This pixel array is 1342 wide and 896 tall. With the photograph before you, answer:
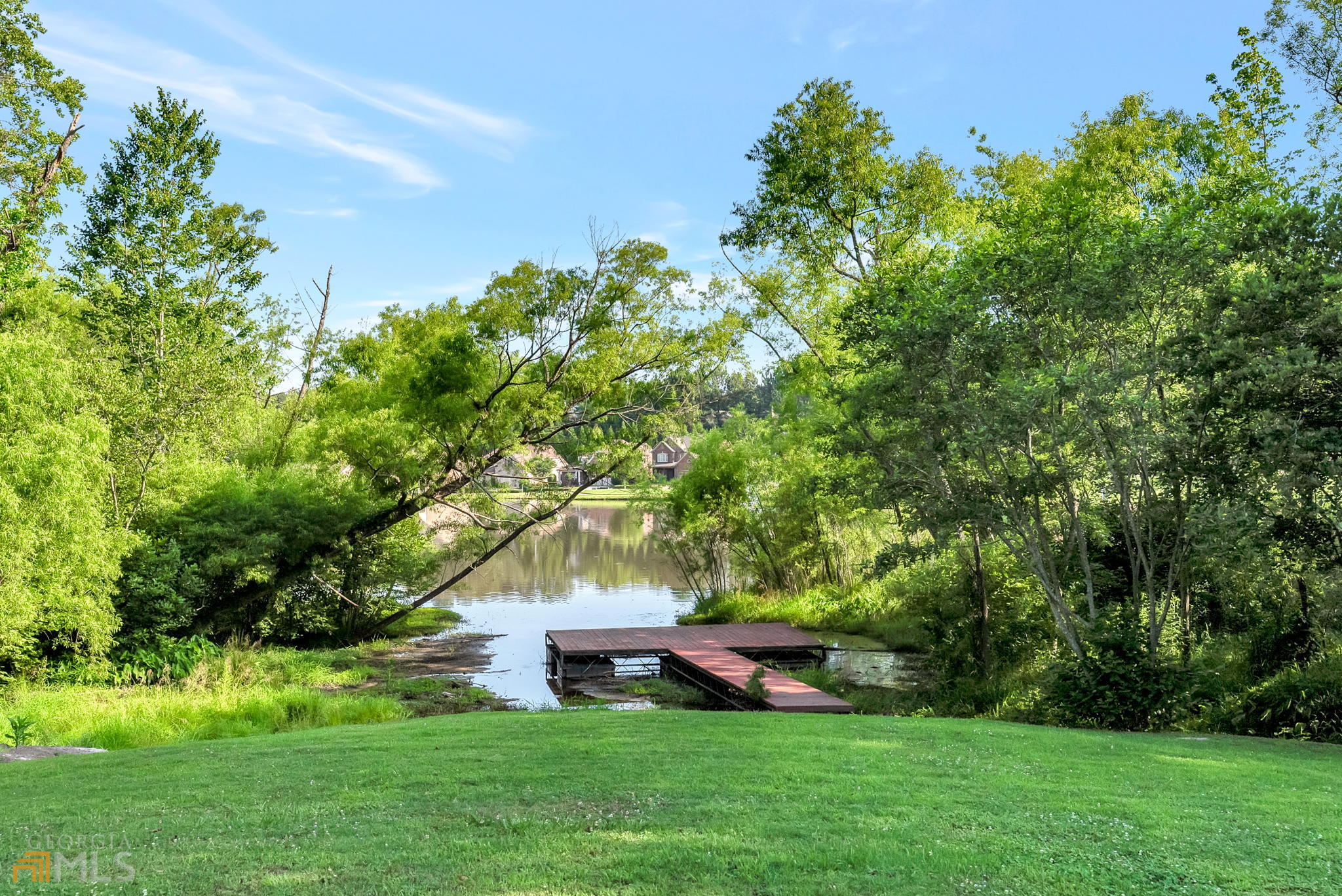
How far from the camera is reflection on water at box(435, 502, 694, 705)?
696 inches

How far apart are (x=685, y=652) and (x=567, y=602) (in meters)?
9.95

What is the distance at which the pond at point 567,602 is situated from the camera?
16484 millimetres

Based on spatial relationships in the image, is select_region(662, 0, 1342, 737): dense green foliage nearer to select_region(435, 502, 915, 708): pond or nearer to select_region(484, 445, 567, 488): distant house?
select_region(435, 502, 915, 708): pond

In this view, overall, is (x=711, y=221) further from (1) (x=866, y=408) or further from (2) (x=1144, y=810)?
(2) (x=1144, y=810)

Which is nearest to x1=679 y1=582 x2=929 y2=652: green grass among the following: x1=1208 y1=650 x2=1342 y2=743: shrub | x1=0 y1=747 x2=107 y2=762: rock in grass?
x1=1208 y1=650 x2=1342 y2=743: shrub

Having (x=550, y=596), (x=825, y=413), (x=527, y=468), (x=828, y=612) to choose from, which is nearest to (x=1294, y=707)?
(x=825, y=413)

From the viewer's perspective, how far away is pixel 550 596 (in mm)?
27031

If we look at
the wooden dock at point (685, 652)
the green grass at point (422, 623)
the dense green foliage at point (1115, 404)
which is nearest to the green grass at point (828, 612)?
the wooden dock at point (685, 652)

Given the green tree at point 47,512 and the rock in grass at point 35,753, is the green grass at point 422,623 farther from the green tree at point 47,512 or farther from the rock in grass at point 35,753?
the rock in grass at point 35,753

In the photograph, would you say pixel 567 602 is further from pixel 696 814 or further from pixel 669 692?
pixel 696 814

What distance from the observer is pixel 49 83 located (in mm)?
14305

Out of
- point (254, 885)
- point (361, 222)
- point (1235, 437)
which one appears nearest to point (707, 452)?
point (361, 222)

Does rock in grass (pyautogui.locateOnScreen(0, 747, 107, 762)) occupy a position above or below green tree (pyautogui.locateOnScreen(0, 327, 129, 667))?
below

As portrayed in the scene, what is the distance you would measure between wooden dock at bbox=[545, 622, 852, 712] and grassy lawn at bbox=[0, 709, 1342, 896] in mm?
7656
